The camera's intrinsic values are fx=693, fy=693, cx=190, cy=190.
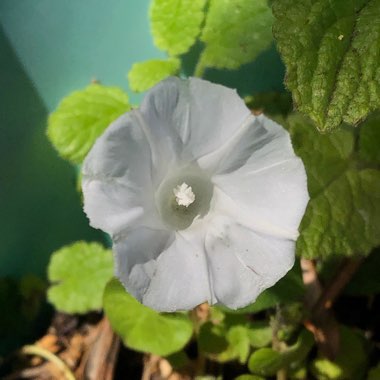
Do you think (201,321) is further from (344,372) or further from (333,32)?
(333,32)

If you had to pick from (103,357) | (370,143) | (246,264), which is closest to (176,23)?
(370,143)

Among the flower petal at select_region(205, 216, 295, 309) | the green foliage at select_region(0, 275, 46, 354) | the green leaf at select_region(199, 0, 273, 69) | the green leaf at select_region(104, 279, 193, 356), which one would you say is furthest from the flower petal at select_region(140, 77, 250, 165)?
the green foliage at select_region(0, 275, 46, 354)

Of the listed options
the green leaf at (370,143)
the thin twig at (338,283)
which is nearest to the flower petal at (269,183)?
the green leaf at (370,143)

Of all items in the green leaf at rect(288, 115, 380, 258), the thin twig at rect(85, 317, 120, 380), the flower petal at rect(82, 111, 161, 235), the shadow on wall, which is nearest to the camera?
the flower petal at rect(82, 111, 161, 235)

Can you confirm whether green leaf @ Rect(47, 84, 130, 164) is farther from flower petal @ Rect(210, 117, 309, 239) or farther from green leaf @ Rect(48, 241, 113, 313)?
flower petal @ Rect(210, 117, 309, 239)

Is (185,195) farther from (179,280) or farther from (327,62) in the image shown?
(327,62)

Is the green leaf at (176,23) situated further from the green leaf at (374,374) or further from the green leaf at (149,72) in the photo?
the green leaf at (374,374)
